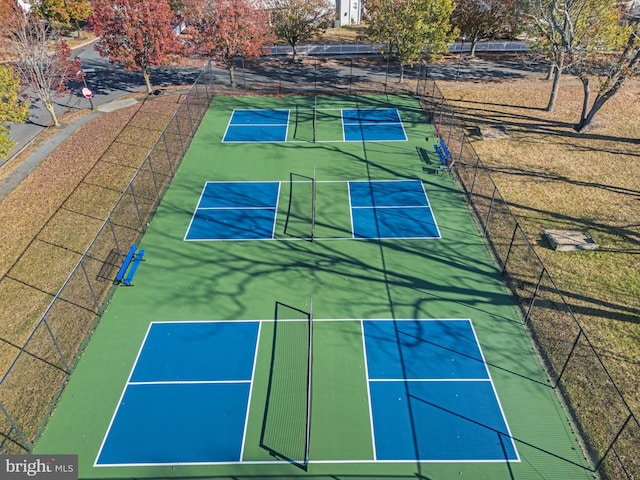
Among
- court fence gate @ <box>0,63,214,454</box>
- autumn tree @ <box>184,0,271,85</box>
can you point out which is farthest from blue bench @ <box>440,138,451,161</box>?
autumn tree @ <box>184,0,271,85</box>

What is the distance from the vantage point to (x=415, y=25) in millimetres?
29812

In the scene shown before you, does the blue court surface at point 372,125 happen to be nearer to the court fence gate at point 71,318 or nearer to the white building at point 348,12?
the court fence gate at point 71,318

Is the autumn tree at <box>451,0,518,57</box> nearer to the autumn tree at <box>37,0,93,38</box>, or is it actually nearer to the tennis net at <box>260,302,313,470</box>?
the tennis net at <box>260,302,313,470</box>

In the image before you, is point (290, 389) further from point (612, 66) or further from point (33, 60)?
point (33, 60)

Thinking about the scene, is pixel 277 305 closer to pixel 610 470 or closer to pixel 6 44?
pixel 610 470

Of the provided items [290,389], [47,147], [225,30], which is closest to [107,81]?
[225,30]

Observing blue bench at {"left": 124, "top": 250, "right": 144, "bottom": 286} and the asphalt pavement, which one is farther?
the asphalt pavement

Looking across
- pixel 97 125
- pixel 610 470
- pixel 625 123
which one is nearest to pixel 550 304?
pixel 610 470

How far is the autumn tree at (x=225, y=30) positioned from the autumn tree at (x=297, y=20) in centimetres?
480

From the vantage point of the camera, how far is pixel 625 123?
27.0 metres

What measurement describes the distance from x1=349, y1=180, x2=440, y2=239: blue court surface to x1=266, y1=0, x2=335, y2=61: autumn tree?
2034 cm

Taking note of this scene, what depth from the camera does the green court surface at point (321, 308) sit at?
11039 millimetres

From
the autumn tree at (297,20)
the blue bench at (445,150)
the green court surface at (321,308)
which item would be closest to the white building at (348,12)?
the autumn tree at (297,20)

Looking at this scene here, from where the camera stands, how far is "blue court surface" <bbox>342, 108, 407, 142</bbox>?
25.2 meters
